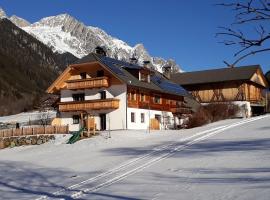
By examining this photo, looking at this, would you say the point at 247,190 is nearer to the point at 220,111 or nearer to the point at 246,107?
the point at 220,111

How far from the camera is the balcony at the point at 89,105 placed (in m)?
48.7

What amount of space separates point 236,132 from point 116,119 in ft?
49.6

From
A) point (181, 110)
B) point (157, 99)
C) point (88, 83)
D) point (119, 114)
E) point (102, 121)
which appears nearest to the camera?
point (119, 114)

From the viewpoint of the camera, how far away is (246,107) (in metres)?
65.8

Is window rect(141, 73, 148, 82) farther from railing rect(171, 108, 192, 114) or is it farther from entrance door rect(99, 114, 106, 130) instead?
entrance door rect(99, 114, 106, 130)

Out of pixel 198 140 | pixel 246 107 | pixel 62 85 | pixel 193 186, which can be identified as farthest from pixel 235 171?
pixel 246 107

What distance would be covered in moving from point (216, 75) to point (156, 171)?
51366 millimetres

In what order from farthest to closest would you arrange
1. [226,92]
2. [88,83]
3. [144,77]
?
[226,92]
[144,77]
[88,83]

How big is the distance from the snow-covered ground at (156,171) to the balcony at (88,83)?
522 inches

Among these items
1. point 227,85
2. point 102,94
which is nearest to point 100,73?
point 102,94

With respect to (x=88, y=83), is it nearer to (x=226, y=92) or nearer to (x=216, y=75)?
(x=226, y=92)

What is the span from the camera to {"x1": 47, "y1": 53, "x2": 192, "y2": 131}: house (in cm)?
4928

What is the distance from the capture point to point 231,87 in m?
68.4

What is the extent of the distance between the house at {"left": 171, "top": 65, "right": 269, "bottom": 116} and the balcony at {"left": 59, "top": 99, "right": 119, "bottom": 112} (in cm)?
2301
